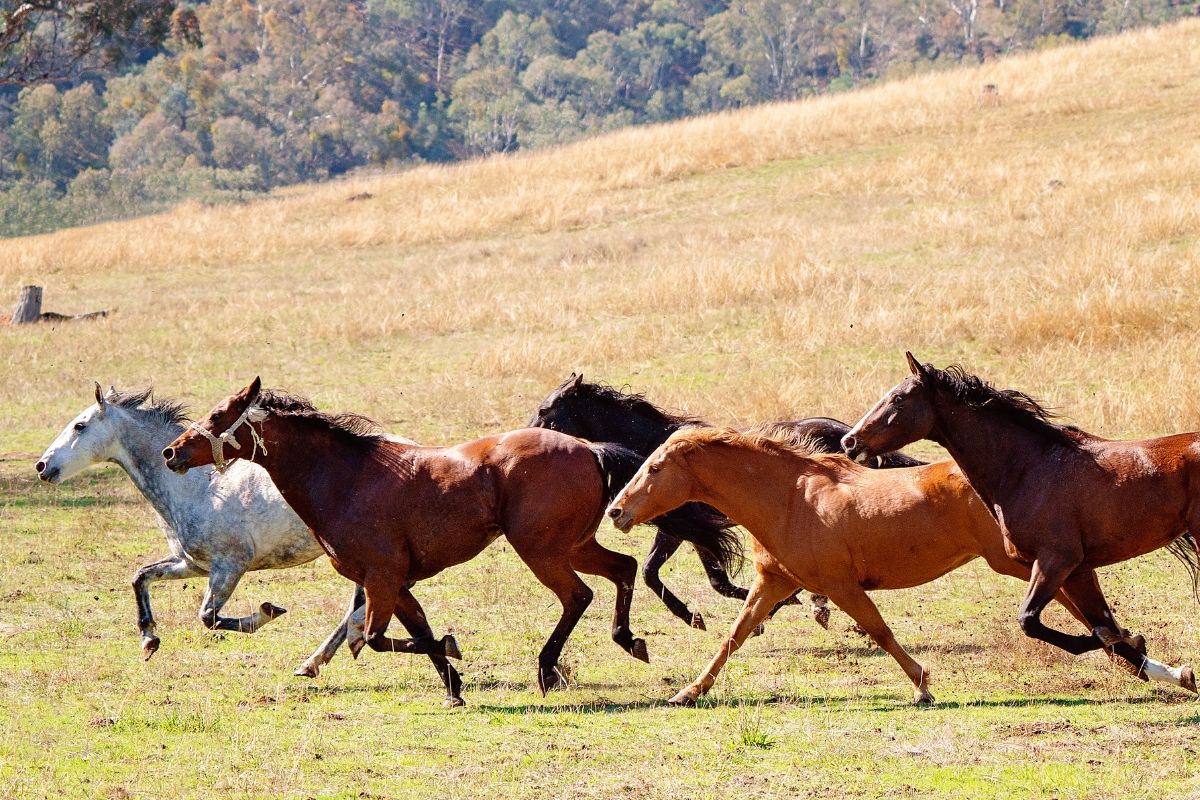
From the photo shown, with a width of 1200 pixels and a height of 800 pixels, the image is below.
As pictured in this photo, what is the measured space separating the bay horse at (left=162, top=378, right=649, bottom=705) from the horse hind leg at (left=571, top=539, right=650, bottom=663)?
0.17 metres

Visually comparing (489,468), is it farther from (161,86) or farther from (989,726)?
(161,86)

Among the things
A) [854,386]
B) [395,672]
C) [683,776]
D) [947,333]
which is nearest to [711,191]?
[947,333]

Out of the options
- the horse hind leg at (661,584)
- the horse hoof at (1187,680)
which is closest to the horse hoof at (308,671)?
the horse hind leg at (661,584)

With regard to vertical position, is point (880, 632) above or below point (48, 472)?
below

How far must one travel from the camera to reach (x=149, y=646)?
9.40 metres

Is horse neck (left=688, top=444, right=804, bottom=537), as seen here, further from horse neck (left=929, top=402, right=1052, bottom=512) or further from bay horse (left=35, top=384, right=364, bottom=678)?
bay horse (left=35, top=384, right=364, bottom=678)

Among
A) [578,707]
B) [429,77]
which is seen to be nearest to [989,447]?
[578,707]

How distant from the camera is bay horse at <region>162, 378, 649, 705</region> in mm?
8383

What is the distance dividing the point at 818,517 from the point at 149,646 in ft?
13.6

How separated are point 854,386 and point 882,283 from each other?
17.6 feet

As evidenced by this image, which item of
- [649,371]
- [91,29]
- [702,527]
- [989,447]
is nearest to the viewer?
[989,447]

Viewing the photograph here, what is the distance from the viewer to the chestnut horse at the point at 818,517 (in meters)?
8.01

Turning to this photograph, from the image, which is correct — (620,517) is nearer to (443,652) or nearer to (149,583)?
(443,652)

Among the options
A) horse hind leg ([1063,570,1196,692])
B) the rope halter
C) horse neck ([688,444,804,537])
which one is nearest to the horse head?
the rope halter
